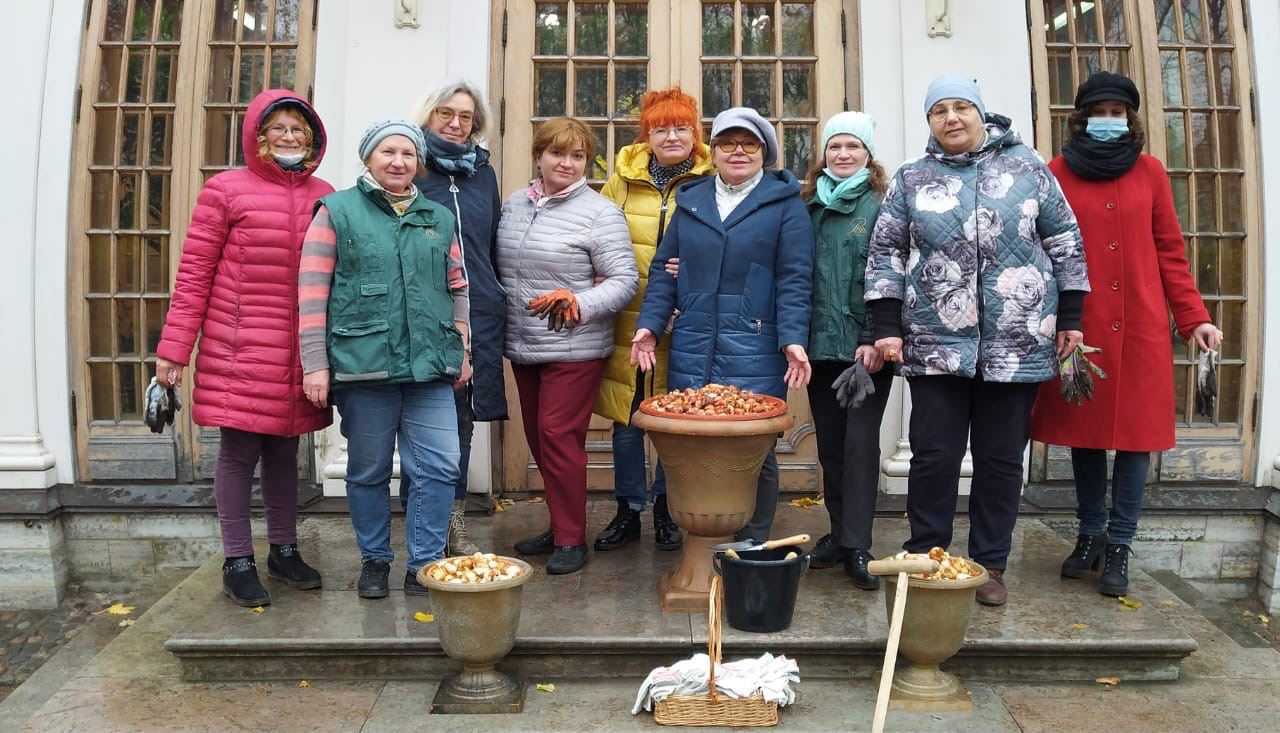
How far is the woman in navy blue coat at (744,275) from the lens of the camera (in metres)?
3.61

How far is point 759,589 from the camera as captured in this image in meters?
3.27

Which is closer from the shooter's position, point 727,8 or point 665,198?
point 665,198

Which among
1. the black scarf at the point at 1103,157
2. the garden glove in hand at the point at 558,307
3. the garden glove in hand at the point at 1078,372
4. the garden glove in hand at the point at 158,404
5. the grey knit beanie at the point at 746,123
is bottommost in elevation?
the garden glove in hand at the point at 158,404

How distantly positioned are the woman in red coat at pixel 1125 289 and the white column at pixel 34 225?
4931 millimetres

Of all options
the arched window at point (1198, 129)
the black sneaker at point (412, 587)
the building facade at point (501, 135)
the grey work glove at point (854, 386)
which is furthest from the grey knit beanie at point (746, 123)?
the arched window at point (1198, 129)

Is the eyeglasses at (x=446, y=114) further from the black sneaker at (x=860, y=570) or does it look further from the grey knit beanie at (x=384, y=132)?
the black sneaker at (x=860, y=570)

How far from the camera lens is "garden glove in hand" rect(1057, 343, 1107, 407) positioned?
3578 mm

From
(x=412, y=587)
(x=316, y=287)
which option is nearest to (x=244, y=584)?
(x=412, y=587)

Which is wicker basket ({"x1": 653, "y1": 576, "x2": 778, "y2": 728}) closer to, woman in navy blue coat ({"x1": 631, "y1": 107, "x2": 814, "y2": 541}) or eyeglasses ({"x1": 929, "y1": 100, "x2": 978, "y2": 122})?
woman in navy blue coat ({"x1": 631, "y1": 107, "x2": 814, "y2": 541})

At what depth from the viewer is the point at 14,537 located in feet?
16.4

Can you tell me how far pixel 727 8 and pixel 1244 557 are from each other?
4.07 metres

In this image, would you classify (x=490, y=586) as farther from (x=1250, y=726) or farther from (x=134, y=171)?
(x=134, y=171)

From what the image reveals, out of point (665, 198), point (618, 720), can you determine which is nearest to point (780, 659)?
point (618, 720)

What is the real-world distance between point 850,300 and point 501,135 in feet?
7.97
